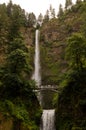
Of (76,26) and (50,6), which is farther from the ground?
(50,6)

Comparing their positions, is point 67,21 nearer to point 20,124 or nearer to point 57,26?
point 57,26

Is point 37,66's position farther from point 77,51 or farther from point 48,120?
point 77,51

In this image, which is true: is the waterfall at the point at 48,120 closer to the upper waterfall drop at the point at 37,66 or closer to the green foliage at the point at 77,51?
the green foliage at the point at 77,51

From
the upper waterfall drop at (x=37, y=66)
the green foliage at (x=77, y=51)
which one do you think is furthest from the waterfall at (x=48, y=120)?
the upper waterfall drop at (x=37, y=66)

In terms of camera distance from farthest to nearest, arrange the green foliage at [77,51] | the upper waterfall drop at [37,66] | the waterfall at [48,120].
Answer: the upper waterfall drop at [37,66] < the waterfall at [48,120] < the green foliage at [77,51]

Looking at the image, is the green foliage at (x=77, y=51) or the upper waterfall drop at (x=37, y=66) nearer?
the green foliage at (x=77, y=51)

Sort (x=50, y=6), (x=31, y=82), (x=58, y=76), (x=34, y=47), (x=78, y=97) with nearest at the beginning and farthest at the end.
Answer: (x=78, y=97) < (x=31, y=82) < (x=58, y=76) < (x=34, y=47) < (x=50, y=6)

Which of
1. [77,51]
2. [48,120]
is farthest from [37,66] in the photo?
[77,51]

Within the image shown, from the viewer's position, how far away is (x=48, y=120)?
1636 inches

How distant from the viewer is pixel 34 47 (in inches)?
3159

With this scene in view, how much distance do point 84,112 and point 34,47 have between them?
43.7 meters

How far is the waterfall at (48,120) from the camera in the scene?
40938mm

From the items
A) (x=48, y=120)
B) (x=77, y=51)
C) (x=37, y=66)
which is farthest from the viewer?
(x=37, y=66)

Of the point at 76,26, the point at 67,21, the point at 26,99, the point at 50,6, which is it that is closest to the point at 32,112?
the point at 26,99
